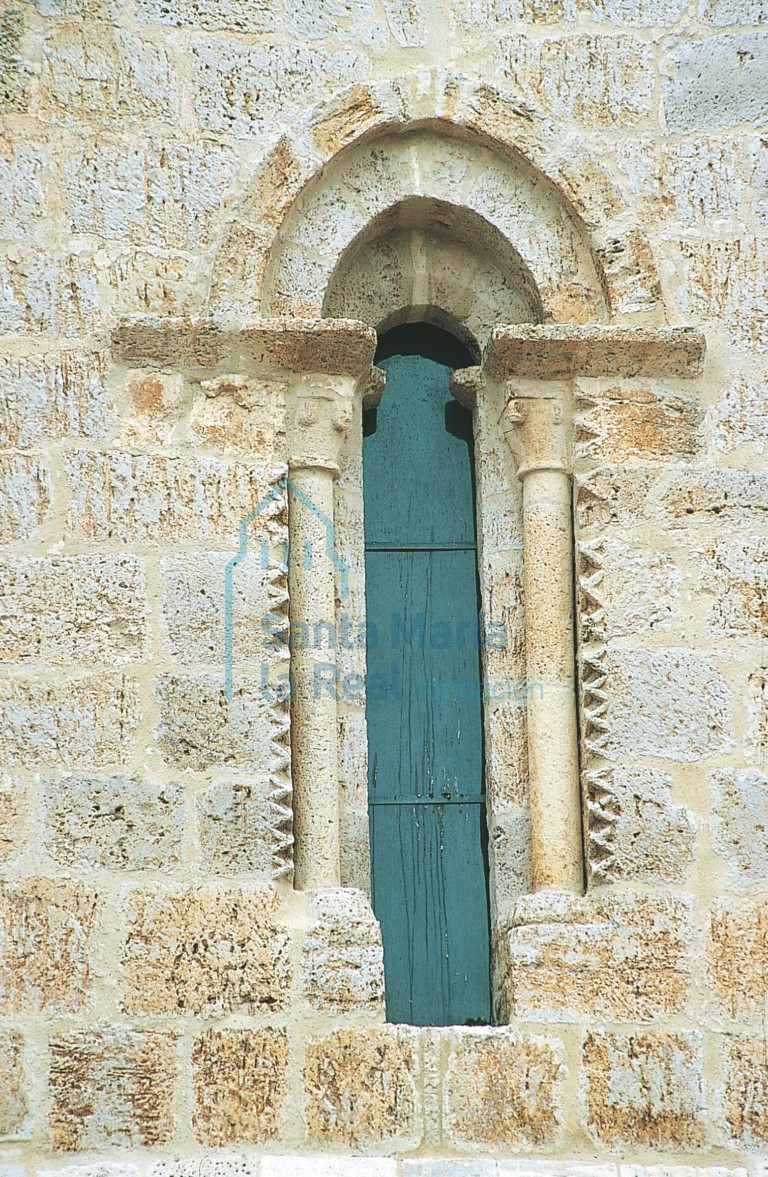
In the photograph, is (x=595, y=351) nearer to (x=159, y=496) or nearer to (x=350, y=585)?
(x=350, y=585)

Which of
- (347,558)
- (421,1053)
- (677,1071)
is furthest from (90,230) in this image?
(677,1071)

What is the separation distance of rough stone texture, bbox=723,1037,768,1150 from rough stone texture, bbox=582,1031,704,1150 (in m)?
0.07

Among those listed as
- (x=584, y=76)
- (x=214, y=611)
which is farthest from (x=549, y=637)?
(x=584, y=76)

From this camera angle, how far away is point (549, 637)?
15.1 feet

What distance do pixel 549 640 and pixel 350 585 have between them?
56 centimetres

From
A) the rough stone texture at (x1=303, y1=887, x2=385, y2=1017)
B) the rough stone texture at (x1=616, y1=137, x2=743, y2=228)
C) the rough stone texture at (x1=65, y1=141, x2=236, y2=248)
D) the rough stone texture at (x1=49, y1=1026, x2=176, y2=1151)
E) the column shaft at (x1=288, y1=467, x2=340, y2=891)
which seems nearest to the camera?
the rough stone texture at (x1=49, y1=1026, x2=176, y2=1151)

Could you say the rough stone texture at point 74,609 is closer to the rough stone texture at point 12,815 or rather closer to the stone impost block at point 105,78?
the rough stone texture at point 12,815

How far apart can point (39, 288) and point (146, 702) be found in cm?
113

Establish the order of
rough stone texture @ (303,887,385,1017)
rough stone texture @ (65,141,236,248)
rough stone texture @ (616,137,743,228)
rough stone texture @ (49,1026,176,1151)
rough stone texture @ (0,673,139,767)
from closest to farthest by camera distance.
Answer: rough stone texture @ (49,1026,176,1151)
rough stone texture @ (303,887,385,1017)
rough stone texture @ (0,673,139,767)
rough stone texture @ (65,141,236,248)
rough stone texture @ (616,137,743,228)

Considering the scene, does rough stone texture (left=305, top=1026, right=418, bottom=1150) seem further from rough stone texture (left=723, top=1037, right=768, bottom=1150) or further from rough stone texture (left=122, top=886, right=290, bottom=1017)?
rough stone texture (left=723, top=1037, right=768, bottom=1150)

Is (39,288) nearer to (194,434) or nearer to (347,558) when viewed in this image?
(194,434)

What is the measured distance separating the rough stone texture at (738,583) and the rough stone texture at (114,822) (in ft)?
4.69

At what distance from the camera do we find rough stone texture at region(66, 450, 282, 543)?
4480 millimetres

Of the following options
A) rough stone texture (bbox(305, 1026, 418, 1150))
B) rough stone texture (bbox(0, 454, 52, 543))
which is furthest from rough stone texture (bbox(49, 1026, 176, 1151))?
rough stone texture (bbox(0, 454, 52, 543))
